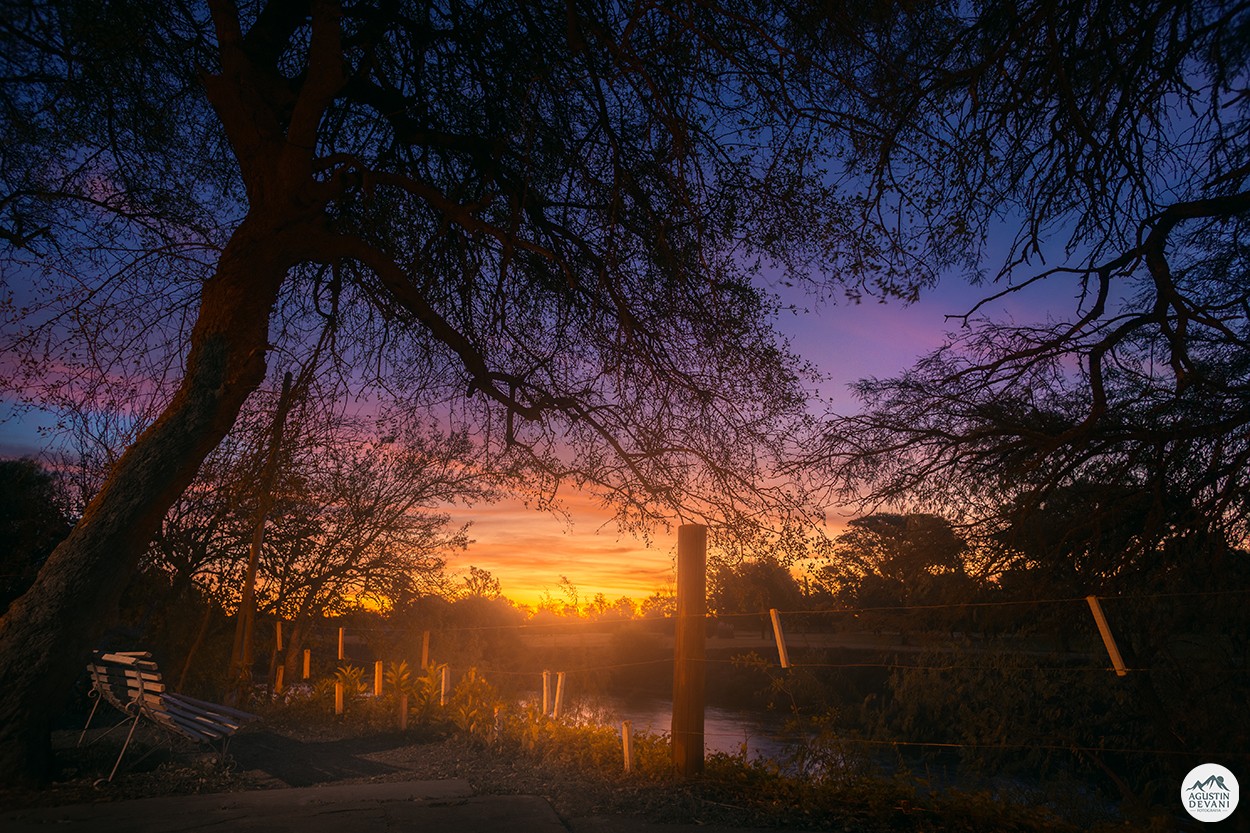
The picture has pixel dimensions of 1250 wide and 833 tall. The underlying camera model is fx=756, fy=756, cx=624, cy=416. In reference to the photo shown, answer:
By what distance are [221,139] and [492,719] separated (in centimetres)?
615

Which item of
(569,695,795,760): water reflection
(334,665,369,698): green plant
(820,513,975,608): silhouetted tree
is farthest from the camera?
(569,695,795,760): water reflection

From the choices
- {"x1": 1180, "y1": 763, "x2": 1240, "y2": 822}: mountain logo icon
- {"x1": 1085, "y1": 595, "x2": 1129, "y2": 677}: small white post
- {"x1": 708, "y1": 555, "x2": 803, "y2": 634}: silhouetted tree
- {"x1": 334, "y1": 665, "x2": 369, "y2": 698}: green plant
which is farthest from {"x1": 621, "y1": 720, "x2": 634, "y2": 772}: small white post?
{"x1": 334, "y1": 665, "x2": 369, "y2": 698}: green plant

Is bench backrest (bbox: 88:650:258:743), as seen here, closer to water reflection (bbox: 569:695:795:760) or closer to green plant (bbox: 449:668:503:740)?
green plant (bbox: 449:668:503:740)

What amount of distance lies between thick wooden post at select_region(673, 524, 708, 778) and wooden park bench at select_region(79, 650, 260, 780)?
3.03 metres

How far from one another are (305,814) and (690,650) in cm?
267

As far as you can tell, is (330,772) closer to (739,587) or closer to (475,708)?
(475,708)

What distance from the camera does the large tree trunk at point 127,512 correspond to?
4.54 meters

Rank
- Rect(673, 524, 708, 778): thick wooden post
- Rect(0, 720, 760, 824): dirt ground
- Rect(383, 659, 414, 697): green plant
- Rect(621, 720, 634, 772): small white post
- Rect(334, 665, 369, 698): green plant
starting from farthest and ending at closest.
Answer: Rect(334, 665, 369, 698): green plant → Rect(383, 659, 414, 697): green plant → Rect(621, 720, 634, 772): small white post → Rect(673, 524, 708, 778): thick wooden post → Rect(0, 720, 760, 824): dirt ground

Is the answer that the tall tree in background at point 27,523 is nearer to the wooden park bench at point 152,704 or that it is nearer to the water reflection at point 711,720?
the wooden park bench at point 152,704

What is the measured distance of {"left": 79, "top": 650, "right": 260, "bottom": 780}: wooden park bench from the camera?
500 cm

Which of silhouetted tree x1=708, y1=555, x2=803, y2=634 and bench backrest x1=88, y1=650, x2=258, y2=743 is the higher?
silhouetted tree x1=708, y1=555, x2=803, y2=634

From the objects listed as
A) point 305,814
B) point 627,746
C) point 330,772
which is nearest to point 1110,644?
point 627,746

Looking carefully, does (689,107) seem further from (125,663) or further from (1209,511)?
(125,663)

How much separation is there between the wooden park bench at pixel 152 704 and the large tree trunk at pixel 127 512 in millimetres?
492
